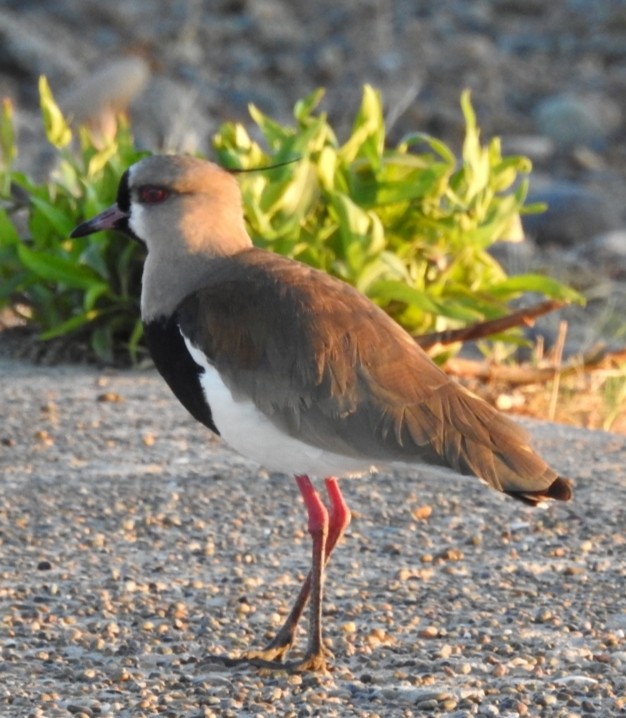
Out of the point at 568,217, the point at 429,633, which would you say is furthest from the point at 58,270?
the point at 568,217

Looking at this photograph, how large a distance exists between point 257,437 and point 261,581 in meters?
0.80

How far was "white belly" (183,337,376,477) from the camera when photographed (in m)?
4.09

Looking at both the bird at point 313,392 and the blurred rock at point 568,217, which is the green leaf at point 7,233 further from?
the blurred rock at point 568,217

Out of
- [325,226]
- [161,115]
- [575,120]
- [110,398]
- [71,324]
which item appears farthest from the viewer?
[575,120]

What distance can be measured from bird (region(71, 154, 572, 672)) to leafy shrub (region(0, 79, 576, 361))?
7.24 ft

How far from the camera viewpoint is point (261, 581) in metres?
4.76

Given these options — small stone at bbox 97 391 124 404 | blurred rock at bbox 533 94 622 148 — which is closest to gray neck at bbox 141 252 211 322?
small stone at bbox 97 391 124 404

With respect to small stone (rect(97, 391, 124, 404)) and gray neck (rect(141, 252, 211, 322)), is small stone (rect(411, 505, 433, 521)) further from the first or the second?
small stone (rect(97, 391, 124, 404))

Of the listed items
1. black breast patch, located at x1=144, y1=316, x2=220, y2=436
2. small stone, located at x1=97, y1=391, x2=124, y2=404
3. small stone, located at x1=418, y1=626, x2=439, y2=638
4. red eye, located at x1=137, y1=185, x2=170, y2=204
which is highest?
red eye, located at x1=137, y1=185, x2=170, y2=204

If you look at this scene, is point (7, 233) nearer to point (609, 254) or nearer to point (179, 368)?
point (179, 368)

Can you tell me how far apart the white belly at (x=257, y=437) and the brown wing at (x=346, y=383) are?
27 millimetres

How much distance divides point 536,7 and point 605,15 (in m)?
0.76

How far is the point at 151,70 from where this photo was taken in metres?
15.5

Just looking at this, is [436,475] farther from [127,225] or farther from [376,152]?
[376,152]
